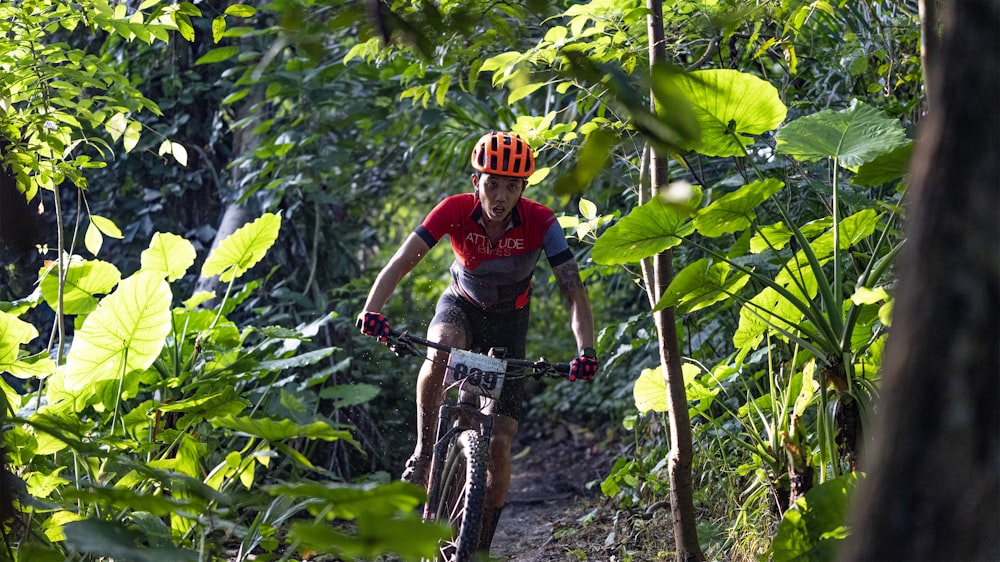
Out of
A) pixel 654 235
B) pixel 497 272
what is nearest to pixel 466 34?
pixel 654 235

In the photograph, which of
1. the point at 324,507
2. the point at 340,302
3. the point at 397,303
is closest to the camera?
the point at 324,507

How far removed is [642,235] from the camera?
2766 mm

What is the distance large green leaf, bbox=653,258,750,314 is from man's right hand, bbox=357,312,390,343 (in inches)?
38.1

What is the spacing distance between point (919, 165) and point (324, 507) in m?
1.13

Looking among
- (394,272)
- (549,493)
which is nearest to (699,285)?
(394,272)

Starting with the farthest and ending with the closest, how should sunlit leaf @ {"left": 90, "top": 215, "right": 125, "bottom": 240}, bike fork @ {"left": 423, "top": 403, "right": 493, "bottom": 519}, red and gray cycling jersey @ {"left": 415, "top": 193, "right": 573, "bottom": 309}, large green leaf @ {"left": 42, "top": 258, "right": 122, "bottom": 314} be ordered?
large green leaf @ {"left": 42, "top": 258, "right": 122, "bottom": 314}
sunlit leaf @ {"left": 90, "top": 215, "right": 125, "bottom": 240}
red and gray cycling jersey @ {"left": 415, "top": 193, "right": 573, "bottom": 309}
bike fork @ {"left": 423, "top": 403, "right": 493, "bottom": 519}

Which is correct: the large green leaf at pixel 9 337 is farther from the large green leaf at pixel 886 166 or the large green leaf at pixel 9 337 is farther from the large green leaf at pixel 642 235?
the large green leaf at pixel 886 166

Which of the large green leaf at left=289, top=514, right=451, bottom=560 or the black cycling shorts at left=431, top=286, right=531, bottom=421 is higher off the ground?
the black cycling shorts at left=431, top=286, right=531, bottom=421

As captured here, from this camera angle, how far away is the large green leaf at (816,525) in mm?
2492

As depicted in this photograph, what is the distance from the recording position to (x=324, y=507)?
5.69ft

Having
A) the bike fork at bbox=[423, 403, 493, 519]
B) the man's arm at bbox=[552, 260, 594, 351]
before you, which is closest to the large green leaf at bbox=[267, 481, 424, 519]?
the bike fork at bbox=[423, 403, 493, 519]

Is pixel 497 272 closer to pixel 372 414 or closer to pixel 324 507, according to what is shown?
pixel 324 507

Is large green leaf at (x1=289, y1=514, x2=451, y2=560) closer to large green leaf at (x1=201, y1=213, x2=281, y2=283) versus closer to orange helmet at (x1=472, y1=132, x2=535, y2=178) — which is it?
orange helmet at (x1=472, y1=132, x2=535, y2=178)

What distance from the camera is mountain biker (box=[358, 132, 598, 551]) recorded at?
3.53 meters
